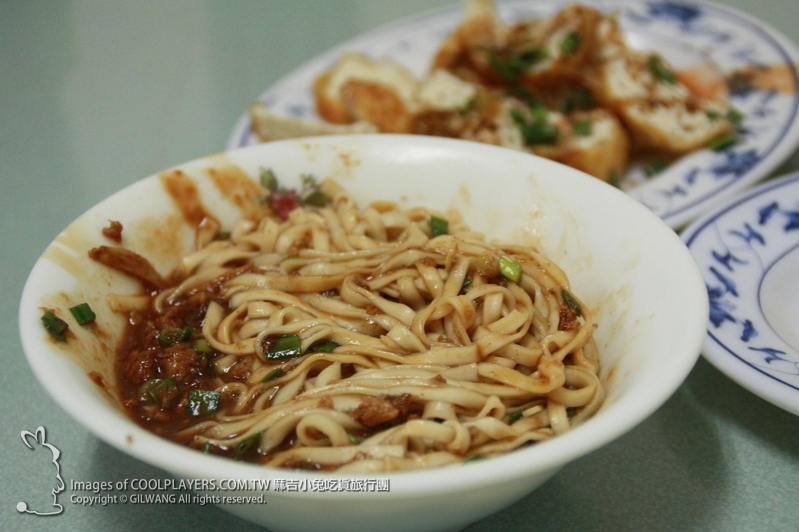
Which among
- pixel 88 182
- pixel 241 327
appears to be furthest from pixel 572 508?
pixel 88 182

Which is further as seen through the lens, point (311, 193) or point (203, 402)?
point (311, 193)

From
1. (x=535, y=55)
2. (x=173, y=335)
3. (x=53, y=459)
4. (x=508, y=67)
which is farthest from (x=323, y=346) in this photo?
(x=535, y=55)

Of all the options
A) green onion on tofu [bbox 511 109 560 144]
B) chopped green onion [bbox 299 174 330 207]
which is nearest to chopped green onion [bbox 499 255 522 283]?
chopped green onion [bbox 299 174 330 207]

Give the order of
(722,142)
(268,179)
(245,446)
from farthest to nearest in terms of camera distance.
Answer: (722,142), (268,179), (245,446)

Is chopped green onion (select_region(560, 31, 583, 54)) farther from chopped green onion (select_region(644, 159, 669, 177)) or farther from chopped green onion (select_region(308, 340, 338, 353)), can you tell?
chopped green onion (select_region(308, 340, 338, 353))

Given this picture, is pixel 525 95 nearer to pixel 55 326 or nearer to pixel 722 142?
pixel 722 142

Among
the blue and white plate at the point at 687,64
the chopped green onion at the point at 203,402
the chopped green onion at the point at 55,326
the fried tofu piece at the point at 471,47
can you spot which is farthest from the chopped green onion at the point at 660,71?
the chopped green onion at the point at 55,326
